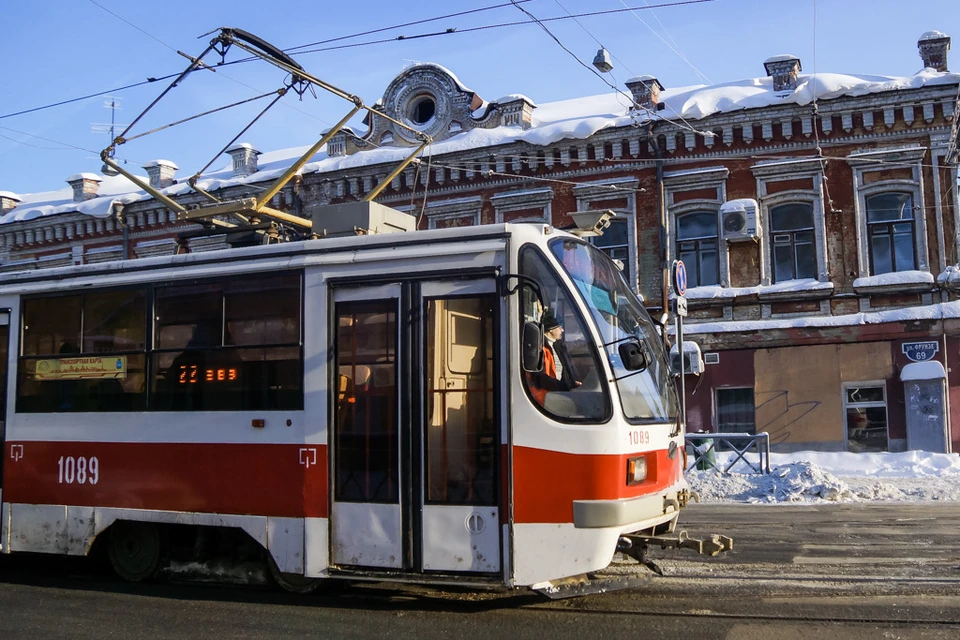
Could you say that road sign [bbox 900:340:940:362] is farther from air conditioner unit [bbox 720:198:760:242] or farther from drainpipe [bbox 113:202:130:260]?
drainpipe [bbox 113:202:130:260]

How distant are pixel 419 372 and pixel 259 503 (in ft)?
5.59

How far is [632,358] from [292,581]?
3285 millimetres

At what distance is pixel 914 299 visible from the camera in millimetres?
20625

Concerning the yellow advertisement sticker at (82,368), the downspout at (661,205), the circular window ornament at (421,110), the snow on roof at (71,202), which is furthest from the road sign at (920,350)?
the snow on roof at (71,202)

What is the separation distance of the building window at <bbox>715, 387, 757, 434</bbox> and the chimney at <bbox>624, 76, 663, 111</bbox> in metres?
7.39

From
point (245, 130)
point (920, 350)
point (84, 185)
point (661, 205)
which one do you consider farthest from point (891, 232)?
point (84, 185)

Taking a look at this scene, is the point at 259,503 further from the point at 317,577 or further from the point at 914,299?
the point at 914,299

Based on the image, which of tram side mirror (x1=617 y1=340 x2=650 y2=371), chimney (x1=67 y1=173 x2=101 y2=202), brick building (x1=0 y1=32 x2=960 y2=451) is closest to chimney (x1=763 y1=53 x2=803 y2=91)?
brick building (x1=0 y1=32 x2=960 y2=451)

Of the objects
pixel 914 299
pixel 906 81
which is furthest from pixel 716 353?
pixel 906 81

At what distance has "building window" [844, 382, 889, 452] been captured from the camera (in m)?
20.9

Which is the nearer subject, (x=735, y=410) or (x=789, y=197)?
(x=789, y=197)

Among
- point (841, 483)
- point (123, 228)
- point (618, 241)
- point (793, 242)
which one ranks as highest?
point (123, 228)

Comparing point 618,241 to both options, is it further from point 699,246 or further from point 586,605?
point 586,605

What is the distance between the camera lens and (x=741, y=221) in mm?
21609
